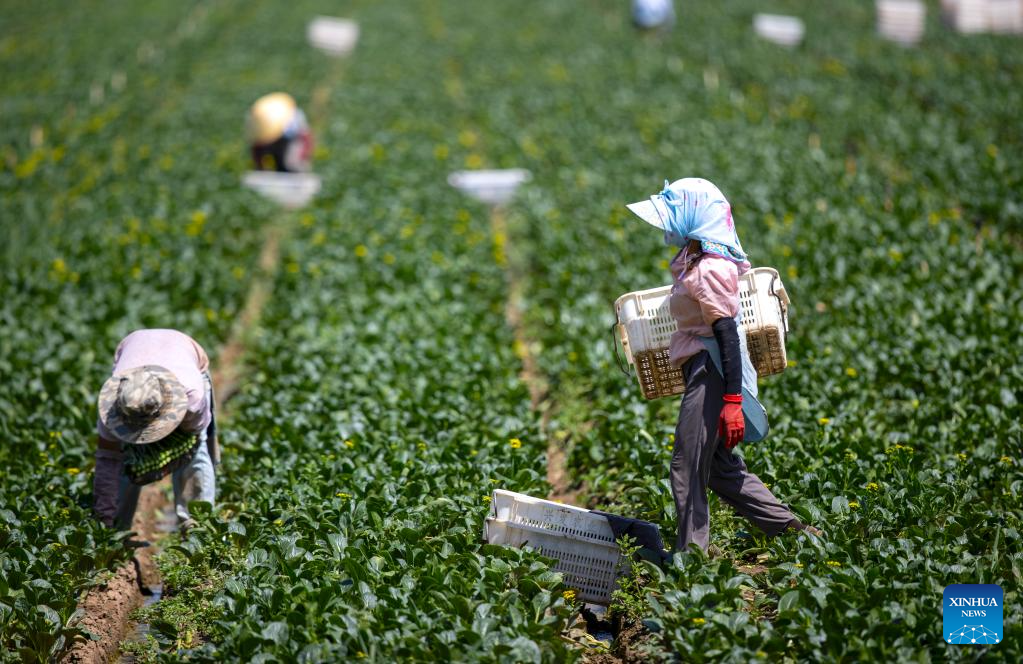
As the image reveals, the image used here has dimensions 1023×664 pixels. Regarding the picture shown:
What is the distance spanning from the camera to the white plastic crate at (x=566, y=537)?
453 centimetres

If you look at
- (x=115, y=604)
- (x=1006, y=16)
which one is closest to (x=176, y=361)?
(x=115, y=604)

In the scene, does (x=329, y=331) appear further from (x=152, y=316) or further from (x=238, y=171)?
(x=238, y=171)

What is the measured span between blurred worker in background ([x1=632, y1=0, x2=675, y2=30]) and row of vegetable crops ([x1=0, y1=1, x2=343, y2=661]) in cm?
674

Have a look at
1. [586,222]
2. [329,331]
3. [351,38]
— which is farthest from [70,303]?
[351,38]

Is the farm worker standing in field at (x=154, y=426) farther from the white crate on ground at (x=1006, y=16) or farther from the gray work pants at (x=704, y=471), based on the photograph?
the white crate on ground at (x=1006, y=16)

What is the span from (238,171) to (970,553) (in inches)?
392

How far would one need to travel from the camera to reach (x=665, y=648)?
4.11 meters

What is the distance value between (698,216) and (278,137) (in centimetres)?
865

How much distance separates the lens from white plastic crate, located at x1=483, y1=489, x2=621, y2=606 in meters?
4.53

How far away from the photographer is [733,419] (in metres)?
4.21

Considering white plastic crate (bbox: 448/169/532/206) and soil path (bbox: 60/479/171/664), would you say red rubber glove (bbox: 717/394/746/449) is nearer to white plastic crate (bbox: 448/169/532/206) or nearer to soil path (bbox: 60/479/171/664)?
soil path (bbox: 60/479/171/664)

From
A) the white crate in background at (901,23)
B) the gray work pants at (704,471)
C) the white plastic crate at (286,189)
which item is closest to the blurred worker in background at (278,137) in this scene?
the white plastic crate at (286,189)

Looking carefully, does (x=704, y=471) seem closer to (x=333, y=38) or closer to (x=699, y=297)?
(x=699, y=297)

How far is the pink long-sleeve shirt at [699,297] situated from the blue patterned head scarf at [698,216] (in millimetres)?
66
